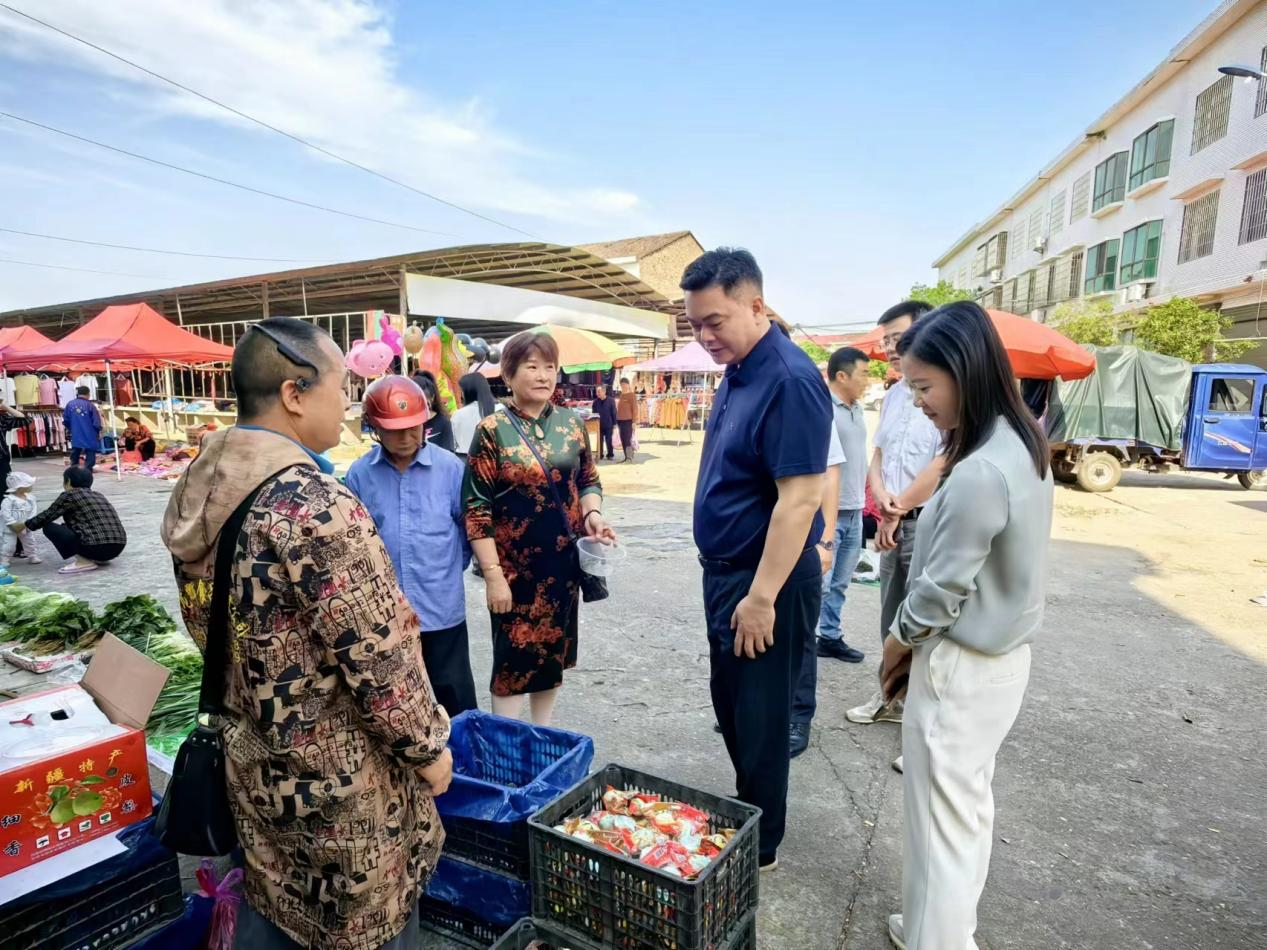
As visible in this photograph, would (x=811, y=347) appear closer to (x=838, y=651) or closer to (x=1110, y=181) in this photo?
(x=1110, y=181)

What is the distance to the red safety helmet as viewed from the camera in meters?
2.50

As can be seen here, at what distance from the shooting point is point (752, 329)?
2.27m

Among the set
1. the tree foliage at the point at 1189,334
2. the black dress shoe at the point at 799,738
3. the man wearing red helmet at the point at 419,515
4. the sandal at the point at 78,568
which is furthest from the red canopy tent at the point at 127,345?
the tree foliage at the point at 1189,334

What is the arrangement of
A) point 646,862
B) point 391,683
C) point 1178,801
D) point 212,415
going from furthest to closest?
point 212,415, point 1178,801, point 646,862, point 391,683

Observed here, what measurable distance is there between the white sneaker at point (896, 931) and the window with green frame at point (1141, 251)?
85.4 ft

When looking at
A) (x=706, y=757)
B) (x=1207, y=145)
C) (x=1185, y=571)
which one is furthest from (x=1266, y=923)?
(x=1207, y=145)

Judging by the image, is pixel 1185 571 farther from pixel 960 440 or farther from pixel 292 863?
pixel 292 863

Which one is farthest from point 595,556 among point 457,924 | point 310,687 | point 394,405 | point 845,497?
point 845,497

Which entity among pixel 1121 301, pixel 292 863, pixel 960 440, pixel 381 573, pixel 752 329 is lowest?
pixel 292 863

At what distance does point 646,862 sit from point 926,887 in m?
0.78

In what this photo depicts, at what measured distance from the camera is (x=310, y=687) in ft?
4.33

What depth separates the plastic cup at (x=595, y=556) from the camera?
9.20 ft

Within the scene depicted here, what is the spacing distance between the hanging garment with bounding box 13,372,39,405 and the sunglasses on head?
23.3 meters

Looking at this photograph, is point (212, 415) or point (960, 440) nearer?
point (960, 440)
